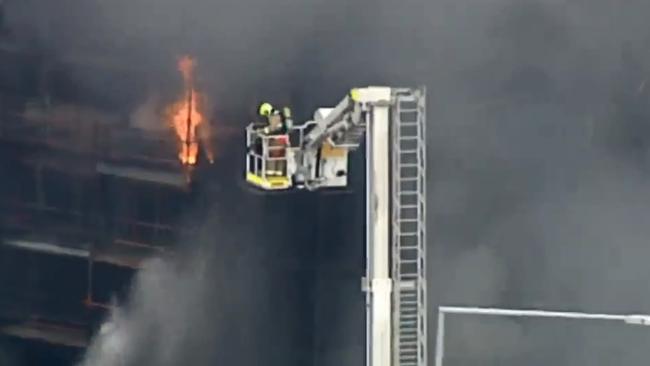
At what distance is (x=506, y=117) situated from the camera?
409 inches

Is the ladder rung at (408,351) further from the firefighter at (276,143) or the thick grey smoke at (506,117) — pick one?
the thick grey smoke at (506,117)

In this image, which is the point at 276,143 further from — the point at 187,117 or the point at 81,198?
the point at 81,198

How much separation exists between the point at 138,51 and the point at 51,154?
1.06m

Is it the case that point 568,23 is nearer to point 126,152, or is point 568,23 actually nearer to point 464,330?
point 464,330

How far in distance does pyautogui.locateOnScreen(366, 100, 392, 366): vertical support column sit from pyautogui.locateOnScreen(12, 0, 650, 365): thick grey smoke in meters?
5.06

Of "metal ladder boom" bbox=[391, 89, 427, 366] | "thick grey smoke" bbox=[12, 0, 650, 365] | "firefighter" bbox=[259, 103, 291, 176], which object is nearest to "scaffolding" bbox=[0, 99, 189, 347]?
"thick grey smoke" bbox=[12, 0, 650, 365]

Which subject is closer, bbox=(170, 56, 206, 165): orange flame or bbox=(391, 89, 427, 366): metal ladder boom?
bbox=(391, 89, 427, 366): metal ladder boom

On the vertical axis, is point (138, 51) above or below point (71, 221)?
above

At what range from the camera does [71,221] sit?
10.1 metres

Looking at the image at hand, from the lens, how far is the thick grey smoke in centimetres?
1010

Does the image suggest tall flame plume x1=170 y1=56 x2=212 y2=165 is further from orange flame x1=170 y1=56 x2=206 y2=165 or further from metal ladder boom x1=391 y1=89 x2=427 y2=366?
metal ladder boom x1=391 y1=89 x2=427 y2=366

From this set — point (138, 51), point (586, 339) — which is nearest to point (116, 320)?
point (138, 51)

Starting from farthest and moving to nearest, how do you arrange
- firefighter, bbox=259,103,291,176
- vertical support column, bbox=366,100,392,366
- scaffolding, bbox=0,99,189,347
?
scaffolding, bbox=0,99,189,347 < firefighter, bbox=259,103,291,176 < vertical support column, bbox=366,100,392,366

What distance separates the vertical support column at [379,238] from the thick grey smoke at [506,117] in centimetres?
506
